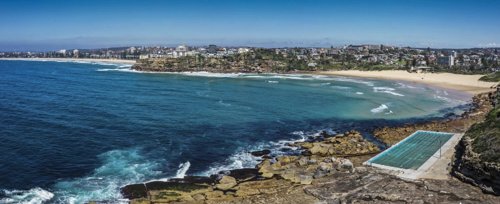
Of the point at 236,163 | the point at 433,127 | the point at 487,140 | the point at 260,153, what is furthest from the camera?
the point at 433,127

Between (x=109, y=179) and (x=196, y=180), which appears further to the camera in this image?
(x=196, y=180)

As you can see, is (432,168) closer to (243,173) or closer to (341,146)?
(341,146)

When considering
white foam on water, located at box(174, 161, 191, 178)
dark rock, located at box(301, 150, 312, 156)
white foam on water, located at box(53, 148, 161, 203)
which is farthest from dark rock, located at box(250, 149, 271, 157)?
white foam on water, located at box(53, 148, 161, 203)

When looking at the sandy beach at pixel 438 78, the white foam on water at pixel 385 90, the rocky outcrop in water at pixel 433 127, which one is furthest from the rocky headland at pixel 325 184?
the sandy beach at pixel 438 78

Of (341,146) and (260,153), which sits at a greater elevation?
(341,146)

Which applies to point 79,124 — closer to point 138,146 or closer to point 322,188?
point 138,146

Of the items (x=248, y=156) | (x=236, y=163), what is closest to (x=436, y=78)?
(x=248, y=156)

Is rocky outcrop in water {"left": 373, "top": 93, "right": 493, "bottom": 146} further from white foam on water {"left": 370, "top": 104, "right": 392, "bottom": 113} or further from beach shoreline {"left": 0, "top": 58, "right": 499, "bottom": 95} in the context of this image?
beach shoreline {"left": 0, "top": 58, "right": 499, "bottom": 95}
